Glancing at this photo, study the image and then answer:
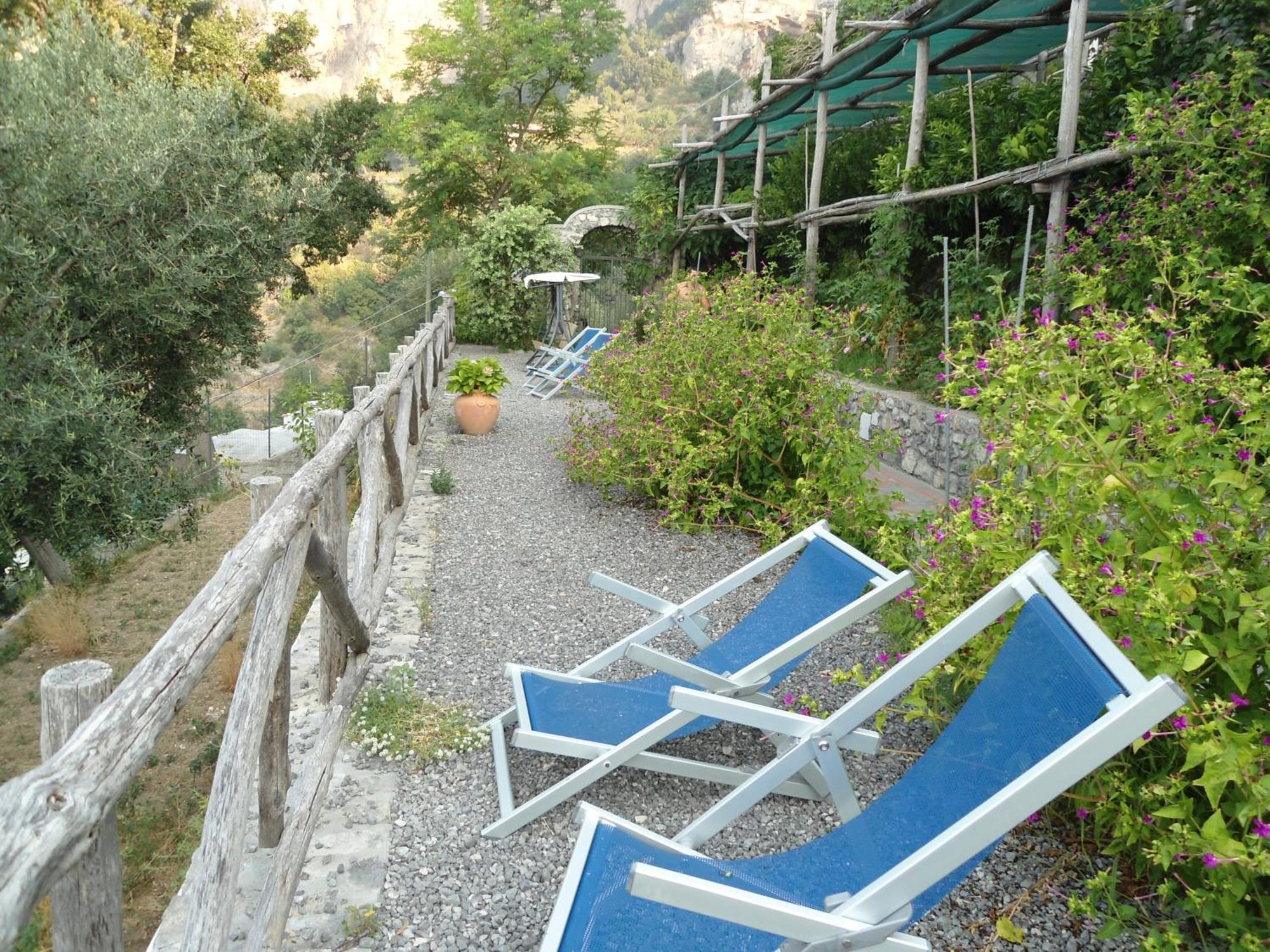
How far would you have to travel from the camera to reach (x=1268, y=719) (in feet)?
6.20

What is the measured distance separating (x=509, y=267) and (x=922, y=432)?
9095mm

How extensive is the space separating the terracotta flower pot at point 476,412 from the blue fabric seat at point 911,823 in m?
6.33

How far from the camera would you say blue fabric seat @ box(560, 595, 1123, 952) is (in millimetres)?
1627

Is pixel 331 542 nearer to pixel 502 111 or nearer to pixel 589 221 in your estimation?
pixel 589 221

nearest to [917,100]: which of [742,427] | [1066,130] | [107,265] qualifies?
[1066,130]

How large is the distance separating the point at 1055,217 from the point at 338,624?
4825 mm

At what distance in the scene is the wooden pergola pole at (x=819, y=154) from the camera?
8688 mm

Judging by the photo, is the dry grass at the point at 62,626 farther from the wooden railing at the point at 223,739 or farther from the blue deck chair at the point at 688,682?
the blue deck chair at the point at 688,682

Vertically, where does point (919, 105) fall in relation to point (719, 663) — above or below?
above

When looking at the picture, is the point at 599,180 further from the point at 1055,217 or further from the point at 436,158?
the point at 1055,217

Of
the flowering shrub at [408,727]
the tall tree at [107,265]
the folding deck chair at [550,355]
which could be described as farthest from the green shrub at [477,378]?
the flowering shrub at [408,727]

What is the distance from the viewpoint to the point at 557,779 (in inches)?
107

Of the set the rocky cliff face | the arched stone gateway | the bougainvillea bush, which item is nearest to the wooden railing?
the bougainvillea bush

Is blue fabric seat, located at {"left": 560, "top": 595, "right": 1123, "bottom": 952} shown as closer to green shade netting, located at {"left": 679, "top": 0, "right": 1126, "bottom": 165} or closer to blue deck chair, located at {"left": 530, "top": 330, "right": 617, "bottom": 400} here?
green shade netting, located at {"left": 679, "top": 0, "right": 1126, "bottom": 165}
